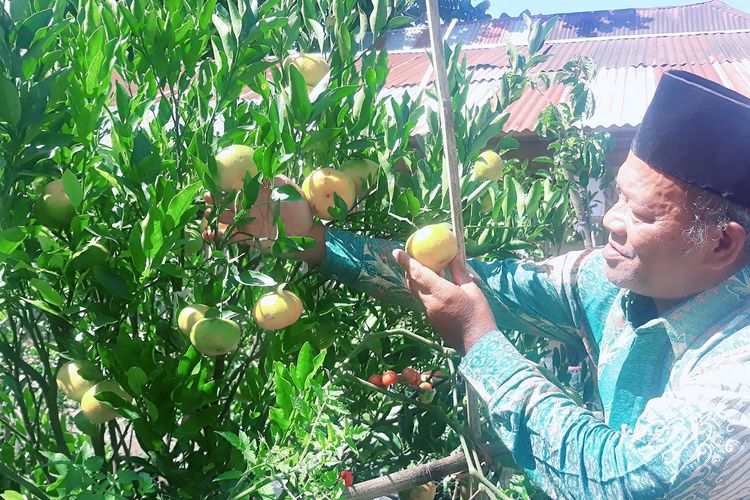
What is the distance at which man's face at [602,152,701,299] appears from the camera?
1.08m

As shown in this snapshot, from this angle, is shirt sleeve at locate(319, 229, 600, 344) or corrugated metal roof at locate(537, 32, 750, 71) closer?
shirt sleeve at locate(319, 229, 600, 344)

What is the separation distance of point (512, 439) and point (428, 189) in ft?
1.36

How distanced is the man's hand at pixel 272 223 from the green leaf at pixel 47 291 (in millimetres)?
198

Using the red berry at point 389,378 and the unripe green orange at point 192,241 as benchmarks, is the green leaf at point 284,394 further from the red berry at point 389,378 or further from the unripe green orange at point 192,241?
the red berry at point 389,378

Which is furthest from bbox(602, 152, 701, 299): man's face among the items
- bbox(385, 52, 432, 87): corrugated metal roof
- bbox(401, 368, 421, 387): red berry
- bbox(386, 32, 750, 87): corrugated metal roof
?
bbox(386, 32, 750, 87): corrugated metal roof

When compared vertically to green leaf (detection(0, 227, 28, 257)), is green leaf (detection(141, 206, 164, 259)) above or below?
below

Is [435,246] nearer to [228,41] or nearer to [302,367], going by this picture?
[302,367]

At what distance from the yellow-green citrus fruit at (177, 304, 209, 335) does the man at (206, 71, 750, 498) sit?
0.13 metres

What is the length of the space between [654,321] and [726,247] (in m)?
0.15

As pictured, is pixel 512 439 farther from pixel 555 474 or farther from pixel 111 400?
pixel 111 400

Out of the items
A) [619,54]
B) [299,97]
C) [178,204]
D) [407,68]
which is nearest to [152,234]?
[178,204]

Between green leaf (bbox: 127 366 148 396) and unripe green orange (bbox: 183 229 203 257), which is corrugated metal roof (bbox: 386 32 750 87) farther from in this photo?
green leaf (bbox: 127 366 148 396)

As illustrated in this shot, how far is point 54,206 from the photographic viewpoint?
930 mm

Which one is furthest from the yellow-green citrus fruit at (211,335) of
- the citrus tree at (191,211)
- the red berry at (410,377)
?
the red berry at (410,377)
